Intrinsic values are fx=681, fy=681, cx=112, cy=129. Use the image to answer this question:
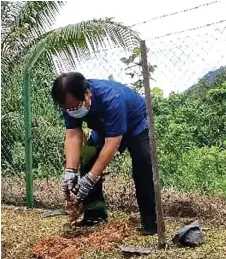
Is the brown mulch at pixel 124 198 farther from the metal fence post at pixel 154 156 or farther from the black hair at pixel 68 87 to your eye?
the black hair at pixel 68 87

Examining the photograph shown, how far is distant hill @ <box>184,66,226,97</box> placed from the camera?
5304mm

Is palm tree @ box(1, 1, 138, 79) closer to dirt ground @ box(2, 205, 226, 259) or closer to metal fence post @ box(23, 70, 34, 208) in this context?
metal fence post @ box(23, 70, 34, 208)

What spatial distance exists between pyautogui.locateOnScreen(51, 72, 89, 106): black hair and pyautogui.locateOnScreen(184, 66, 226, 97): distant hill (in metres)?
1.42

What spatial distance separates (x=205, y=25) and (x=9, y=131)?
281cm

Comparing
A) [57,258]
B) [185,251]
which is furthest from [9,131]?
[185,251]

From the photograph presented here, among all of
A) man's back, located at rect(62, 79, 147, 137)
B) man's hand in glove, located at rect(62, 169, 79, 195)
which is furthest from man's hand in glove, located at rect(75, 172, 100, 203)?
man's back, located at rect(62, 79, 147, 137)

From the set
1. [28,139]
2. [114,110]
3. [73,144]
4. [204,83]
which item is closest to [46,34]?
[28,139]

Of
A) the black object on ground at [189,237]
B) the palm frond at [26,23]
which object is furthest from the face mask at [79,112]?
the palm frond at [26,23]

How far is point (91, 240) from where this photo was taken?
4.38m

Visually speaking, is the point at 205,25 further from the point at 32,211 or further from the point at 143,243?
the point at 32,211

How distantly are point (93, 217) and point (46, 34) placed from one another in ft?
9.67

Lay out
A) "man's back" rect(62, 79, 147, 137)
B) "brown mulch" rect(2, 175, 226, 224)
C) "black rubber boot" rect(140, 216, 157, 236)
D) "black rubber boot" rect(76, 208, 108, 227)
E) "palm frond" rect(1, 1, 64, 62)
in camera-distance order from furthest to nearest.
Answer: "palm frond" rect(1, 1, 64, 62), "brown mulch" rect(2, 175, 226, 224), "black rubber boot" rect(76, 208, 108, 227), "black rubber boot" rect(140, 216, 157, 236), "man's back" rect(62, 79, 147, 137)

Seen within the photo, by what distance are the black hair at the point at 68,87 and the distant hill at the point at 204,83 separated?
1.42 metres

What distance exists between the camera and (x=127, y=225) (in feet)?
15.7
